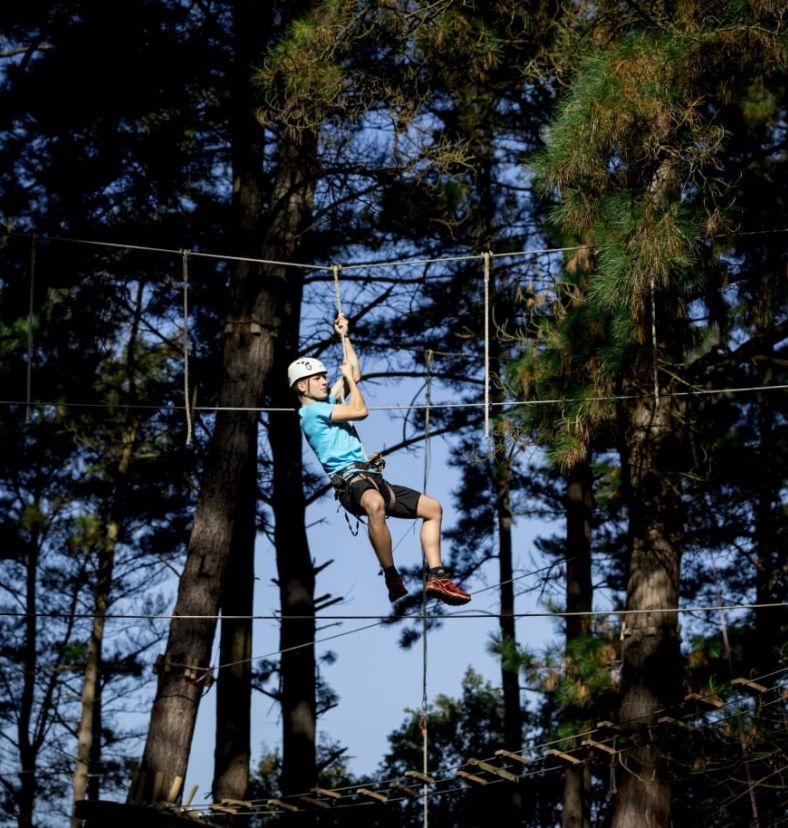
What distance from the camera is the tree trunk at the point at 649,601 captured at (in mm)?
8109

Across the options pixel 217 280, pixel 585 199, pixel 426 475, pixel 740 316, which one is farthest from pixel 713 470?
pixel 217 280

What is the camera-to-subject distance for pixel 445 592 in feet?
21.9

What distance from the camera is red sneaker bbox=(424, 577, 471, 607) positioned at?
6688mm

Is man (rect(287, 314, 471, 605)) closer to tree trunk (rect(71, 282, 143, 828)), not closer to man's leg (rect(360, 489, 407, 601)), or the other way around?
man's leg (rect(360, 489, 407, 601))

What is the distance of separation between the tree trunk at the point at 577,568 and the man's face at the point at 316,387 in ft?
19.7

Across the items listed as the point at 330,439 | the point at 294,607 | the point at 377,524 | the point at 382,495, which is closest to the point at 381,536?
the point at 377,524

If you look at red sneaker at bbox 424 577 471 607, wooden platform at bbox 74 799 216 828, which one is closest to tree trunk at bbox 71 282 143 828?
wooden platform at bbox 74 799 216 828

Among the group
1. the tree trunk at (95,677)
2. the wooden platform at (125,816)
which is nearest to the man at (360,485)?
the wooden platform at (125,816)

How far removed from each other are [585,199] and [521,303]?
422 cm

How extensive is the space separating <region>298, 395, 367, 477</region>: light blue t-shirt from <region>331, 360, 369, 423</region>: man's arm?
92mm

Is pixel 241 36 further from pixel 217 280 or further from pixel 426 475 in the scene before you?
pixel 426 475

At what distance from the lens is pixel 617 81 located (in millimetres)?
7324

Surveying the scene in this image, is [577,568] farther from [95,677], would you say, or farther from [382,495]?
[382,495]

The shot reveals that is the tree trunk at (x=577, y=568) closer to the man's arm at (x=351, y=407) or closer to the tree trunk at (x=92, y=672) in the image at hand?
the tree trunk at (x=92, y=672)
